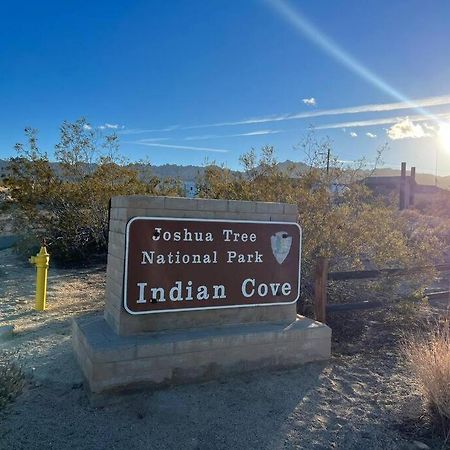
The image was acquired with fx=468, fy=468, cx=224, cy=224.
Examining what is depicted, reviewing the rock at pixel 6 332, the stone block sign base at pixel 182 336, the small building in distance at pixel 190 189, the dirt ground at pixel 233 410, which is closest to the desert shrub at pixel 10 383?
the dirt ground at pixel 233 410

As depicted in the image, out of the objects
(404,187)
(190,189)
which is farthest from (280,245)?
(404,187)

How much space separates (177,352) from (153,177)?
423 inches

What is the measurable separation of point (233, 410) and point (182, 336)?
864 millimetres

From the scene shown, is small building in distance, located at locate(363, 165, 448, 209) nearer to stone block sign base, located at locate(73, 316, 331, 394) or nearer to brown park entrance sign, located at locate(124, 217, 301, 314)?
brown park entrance sign, located at locate(124, 217, 301, 314)

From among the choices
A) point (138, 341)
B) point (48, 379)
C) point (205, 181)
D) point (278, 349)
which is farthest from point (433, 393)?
point (205, 181)

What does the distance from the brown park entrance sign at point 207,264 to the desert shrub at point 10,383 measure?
1127 mm

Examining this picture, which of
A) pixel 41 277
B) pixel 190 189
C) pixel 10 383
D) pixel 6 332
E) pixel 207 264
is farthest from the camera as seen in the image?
pixel 190 189

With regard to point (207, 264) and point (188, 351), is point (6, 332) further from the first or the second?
point (207, 264)

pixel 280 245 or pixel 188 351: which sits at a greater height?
pixel 280 245

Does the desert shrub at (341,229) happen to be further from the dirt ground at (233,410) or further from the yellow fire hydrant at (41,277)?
the yellow fire hydrant at (41,277)

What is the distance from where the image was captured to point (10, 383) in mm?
4012

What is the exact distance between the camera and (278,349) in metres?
4.81

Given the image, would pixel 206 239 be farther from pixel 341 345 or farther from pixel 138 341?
pixel 341 345

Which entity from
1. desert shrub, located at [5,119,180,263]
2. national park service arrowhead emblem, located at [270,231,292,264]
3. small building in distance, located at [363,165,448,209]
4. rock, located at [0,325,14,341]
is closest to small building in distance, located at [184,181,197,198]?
desert shrub, located at [5,119,180,263]
